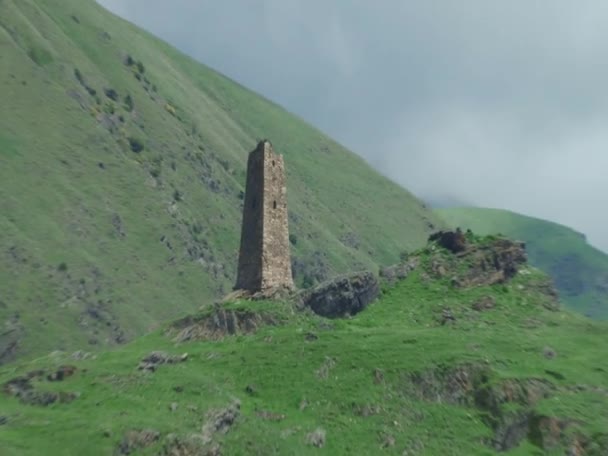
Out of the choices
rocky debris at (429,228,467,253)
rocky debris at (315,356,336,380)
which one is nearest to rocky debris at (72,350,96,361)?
rocky debris at (315,356,336,380)

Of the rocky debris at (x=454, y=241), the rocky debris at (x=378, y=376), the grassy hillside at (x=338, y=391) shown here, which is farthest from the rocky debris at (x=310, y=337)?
the rocky debris at (x=454, y=241)

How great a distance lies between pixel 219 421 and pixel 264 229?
25648 millimetres

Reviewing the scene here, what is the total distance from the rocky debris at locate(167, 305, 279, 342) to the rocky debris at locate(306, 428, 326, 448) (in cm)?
1611

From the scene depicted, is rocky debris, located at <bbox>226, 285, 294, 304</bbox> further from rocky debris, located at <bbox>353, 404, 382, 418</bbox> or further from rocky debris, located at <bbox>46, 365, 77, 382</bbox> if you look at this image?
rocky debris, located at <bbox>353, 404, 382, 418</bbox>

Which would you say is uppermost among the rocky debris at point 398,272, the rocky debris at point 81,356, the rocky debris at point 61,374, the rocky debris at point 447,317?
the rocky debris at point 398,272

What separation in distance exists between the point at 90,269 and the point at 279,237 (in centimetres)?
8859

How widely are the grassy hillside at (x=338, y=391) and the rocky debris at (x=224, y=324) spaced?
0.79 feet

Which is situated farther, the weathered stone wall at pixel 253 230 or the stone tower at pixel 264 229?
the weathered stone wall at pixel 253 230

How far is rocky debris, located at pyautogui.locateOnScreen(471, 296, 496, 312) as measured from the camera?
6881cm

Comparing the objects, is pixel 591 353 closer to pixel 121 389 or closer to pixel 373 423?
pixel 373 423

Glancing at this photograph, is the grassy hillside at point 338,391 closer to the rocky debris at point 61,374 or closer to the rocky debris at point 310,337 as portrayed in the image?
the rocky debris at point 310,337

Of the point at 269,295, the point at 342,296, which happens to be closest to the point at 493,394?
the point at 342,296

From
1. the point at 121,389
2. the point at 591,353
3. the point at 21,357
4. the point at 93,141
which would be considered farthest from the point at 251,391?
the point at 93,141

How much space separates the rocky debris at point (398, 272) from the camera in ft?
250
